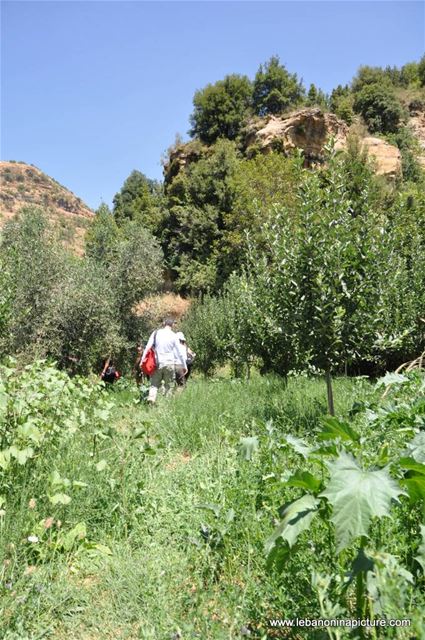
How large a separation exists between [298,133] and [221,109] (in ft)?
21.6

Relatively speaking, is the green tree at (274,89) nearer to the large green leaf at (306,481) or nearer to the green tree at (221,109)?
the green tree at (221,109)

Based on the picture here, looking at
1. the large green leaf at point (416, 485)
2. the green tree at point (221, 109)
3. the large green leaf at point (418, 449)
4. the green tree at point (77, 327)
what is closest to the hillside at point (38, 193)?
the green tree at point (221, 109)

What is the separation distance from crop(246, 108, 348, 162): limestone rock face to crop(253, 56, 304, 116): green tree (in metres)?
3.31

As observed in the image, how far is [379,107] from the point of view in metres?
36.3

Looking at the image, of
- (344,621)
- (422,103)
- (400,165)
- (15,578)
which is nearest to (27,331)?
(15,578)

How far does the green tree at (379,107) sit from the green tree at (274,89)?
18.7 ft

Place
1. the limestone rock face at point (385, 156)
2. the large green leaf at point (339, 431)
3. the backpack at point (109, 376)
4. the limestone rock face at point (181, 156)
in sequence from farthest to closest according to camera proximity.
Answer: the limestone rock face at point (181, 156) → the limestone rock face at point (385, 156) → the backpack at point (109, 376) → the large green leaf at point (339, 431)

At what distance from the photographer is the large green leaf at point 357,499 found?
4.51 feet

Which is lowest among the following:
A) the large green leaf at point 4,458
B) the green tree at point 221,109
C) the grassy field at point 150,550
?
the grassy field at point 150,550

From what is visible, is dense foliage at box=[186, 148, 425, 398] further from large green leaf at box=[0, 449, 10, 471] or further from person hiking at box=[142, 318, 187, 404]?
large green leaf at box=[0, 449, 10, 471]

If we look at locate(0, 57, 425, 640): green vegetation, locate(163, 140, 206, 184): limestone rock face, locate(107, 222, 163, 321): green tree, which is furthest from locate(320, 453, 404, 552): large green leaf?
locate(163, 140, 206, 184): limestone rock face

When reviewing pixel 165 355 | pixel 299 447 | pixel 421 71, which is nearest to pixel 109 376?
pixel 165 355

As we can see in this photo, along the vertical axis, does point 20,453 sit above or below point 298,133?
below

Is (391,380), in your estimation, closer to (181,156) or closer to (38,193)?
(181,156)
